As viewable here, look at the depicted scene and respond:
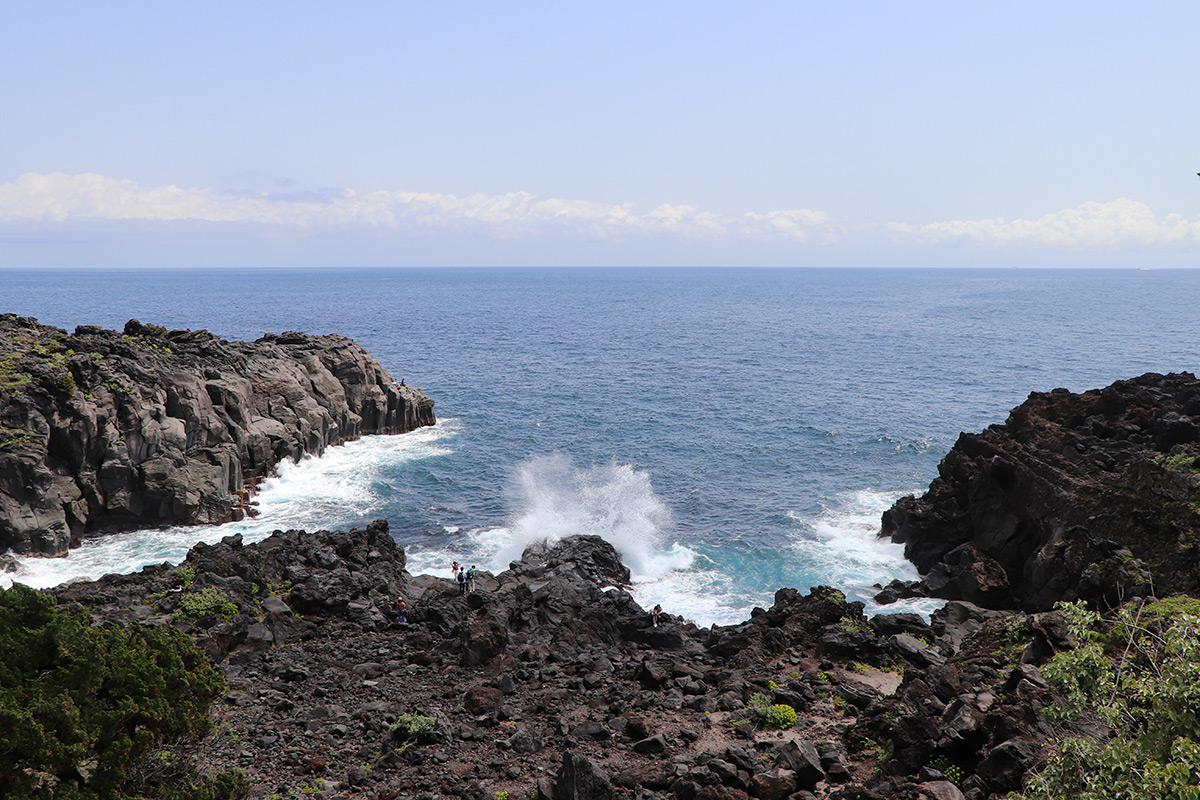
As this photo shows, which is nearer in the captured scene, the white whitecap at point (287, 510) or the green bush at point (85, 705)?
the green bush at point (85, 705)

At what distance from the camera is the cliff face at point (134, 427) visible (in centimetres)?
4491

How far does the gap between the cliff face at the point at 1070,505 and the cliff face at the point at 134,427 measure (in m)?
47.5

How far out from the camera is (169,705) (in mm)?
15758

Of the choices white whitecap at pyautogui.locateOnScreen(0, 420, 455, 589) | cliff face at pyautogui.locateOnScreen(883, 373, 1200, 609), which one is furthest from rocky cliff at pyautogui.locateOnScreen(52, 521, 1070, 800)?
white whitecap at pyautogui.locateOnScreen(0, 420, 455, 589)

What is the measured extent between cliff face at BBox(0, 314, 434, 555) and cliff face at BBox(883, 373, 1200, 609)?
47.5m

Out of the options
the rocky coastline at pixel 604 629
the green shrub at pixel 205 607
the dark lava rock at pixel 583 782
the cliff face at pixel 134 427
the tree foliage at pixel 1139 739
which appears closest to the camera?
the tree foliage at pixel 1139 739

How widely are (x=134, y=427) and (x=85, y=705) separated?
4186cm

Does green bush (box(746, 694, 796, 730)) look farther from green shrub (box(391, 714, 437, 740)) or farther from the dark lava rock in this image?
green shrub (box(391, 714, 437, 740))

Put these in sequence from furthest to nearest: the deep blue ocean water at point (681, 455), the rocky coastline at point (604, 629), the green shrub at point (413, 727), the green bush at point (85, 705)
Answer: the deep blue ocean water at point (681, 455), the green shrub at point (413, 727), the rocky coastline at point (604, 629), the green bush at point (85, 705)

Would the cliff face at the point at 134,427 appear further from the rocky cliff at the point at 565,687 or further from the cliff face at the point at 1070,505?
the cliff face at the point at 1070,505

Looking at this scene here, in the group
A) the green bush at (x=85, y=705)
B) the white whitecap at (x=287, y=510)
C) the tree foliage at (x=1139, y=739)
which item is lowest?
the white whitecap at (x=287, y=510)

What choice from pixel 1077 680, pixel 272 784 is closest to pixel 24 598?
pixel 272 784

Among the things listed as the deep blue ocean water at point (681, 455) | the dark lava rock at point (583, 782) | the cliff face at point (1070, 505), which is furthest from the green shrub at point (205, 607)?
the cliff face at point (1070, 505)

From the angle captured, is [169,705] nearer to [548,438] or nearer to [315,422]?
[315,422]
